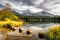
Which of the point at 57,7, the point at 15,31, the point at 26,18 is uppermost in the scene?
the point at 57,7

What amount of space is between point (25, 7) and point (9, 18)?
1.22 feet

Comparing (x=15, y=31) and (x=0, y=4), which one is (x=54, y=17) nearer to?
(x=15, y=31)

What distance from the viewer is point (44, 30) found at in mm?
3232

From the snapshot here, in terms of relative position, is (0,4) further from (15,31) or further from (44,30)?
(44,30)

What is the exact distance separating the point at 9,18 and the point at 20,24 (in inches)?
9.4

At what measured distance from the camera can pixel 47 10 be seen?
10.8 feet

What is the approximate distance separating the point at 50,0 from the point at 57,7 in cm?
19

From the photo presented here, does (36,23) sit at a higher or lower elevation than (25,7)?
lower

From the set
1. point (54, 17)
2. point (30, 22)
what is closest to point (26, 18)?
point (30, 22)

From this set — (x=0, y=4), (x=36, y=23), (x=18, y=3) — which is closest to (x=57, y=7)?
(x=36, y=23)

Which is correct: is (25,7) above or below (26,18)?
above

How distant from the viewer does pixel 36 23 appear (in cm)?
330

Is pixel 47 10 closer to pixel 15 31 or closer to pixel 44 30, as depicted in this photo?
pixel 44 30

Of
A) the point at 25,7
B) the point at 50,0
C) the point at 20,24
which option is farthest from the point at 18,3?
the point at 50,0
